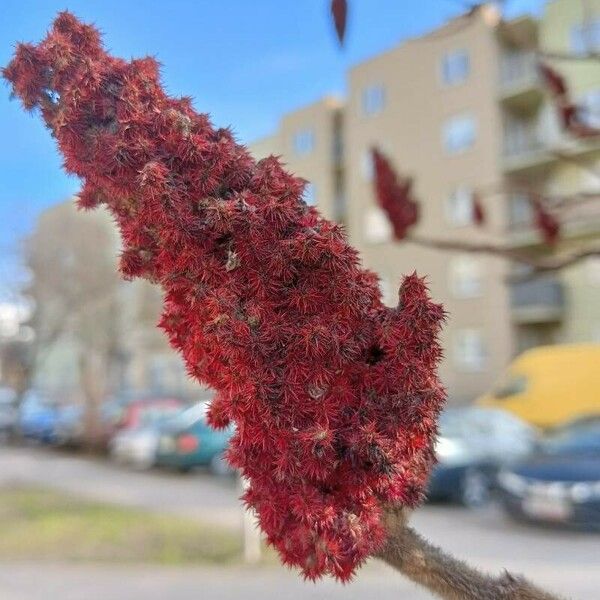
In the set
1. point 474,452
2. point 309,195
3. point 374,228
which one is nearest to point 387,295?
point 309,195

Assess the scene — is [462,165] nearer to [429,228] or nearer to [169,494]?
[429,228]

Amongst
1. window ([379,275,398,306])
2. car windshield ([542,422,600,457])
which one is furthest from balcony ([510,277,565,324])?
window ([379,275,398,306])

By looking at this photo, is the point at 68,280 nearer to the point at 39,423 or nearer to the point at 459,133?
the point at 39,423

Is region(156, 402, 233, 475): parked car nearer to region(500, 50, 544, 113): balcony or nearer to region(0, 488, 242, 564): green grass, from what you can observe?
region(0, 488, 242, 564): green grass

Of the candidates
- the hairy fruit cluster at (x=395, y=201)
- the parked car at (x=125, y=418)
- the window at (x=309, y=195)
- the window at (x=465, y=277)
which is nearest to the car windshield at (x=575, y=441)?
the hairy fruit cluster at (x=395, y=201)

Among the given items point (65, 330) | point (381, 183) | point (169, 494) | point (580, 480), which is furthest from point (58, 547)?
point (65, 330)

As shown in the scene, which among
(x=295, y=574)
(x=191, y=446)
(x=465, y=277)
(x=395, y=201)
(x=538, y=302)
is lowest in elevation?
(x=295, y=574)
